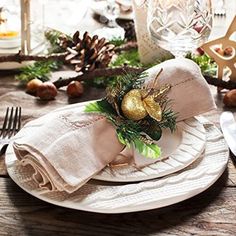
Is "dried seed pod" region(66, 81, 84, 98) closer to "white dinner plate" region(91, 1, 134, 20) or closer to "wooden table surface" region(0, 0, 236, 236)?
"wooden table surface" region(0, 0, 236, 236)

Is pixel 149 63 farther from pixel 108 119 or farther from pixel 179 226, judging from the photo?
pixel 179 226

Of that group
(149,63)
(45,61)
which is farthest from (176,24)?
(45,61)

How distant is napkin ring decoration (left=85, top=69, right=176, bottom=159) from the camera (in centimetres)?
81

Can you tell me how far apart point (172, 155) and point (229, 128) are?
15cm

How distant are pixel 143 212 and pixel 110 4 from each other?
0.87 metres

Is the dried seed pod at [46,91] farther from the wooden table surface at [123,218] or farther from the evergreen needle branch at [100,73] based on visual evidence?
the wooden table surface at [123,218]

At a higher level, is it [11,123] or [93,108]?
[93,108]

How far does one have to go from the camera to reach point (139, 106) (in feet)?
2.72

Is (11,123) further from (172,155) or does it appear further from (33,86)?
(172,155)

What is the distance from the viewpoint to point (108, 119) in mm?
825

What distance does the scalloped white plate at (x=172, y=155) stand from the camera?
2.57ft

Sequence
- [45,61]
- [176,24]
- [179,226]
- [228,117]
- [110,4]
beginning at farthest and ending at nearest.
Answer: [110,4] < [45,61] < [176,24] < [228,117] < [179,226]

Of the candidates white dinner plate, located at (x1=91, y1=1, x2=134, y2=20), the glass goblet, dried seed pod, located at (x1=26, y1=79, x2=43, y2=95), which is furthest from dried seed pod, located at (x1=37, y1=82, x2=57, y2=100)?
white dinner plate, located at (x1=91, y1=1, x2=134, y2=20)

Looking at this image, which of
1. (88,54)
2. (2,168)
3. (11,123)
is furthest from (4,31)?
(2,168)
